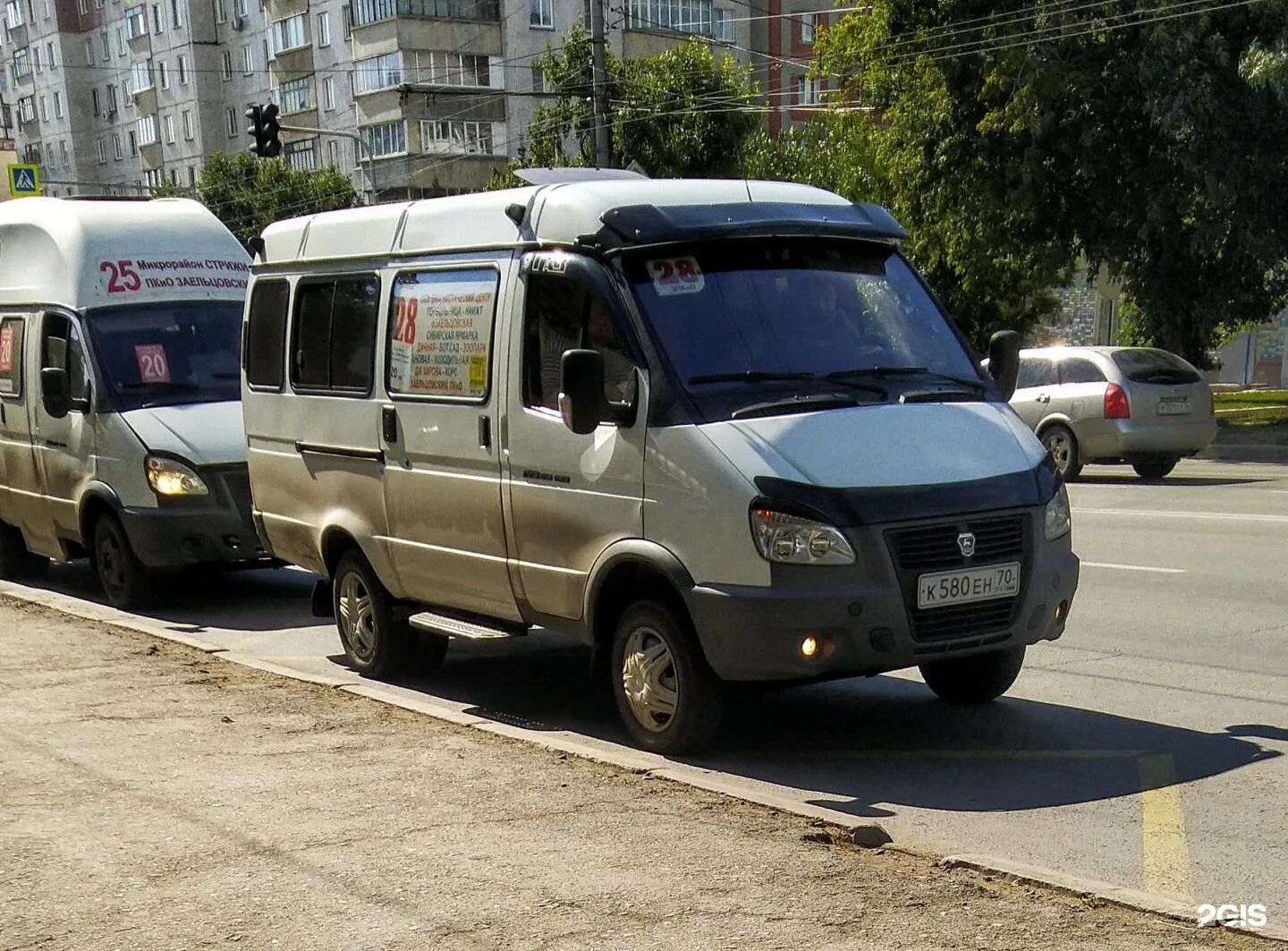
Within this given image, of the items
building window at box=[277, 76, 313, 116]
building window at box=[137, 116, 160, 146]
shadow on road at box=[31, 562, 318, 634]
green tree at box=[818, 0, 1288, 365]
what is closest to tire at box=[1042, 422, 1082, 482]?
green tree at box=[818, 0, 1288, 365]

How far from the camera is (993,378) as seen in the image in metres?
7.92

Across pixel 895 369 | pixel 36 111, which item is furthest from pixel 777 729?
pixel 36 111

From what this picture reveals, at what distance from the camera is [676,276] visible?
732 cm

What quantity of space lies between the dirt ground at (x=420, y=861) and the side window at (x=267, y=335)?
2.76 m

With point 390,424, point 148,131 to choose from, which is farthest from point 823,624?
point 148,131

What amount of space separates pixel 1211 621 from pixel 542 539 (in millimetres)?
4288

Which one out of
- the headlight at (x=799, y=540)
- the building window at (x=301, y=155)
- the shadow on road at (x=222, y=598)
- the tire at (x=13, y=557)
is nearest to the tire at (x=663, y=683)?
the headlight at (x=799, y=540)

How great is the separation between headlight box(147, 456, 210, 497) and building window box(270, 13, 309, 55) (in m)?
54.9

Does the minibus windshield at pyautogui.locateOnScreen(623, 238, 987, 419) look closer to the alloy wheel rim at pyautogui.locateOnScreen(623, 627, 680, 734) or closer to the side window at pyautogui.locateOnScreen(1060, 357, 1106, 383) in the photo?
the alloy wheel rim at pyautogui.locateOnScreen(623, 627, 680, 734)

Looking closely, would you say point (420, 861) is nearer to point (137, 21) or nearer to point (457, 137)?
point (457, 137)

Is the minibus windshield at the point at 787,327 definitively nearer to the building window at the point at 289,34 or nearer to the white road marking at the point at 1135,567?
the white road marking at the point at 1135,567

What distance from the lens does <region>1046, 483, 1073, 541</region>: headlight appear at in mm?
7082

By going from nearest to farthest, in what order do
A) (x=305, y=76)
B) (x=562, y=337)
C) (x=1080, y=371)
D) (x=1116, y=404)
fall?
(x=562, y=337) < (x=1116, y=404) < (x=1080, y=371) < (x=305, y=76)

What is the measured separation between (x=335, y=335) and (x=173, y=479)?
3200 millimetres
